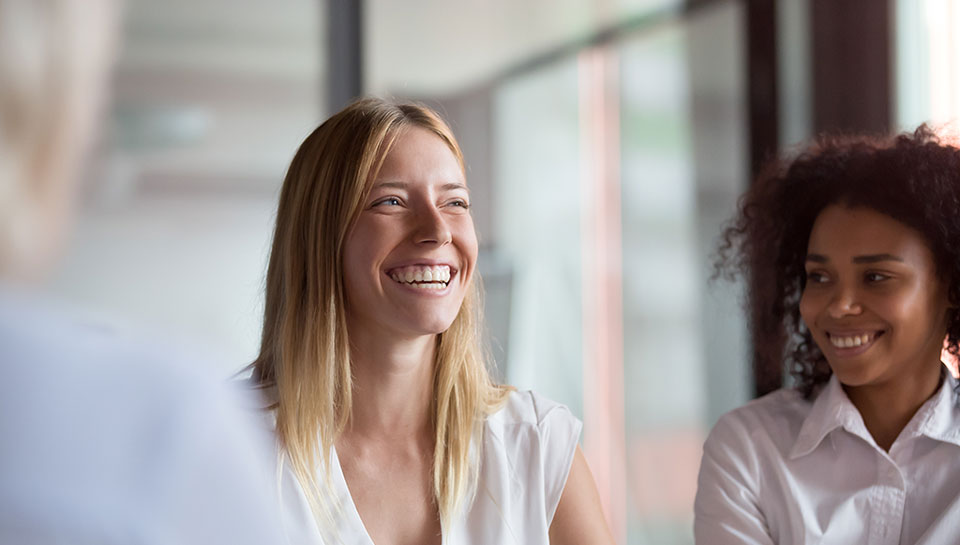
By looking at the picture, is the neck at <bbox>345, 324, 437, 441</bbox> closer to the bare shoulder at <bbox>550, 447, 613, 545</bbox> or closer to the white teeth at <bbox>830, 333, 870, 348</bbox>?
the bare shoulder at <bbox>550, 447, 613, 545</bbox>

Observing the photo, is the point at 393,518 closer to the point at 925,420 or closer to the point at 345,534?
the point at 345,534

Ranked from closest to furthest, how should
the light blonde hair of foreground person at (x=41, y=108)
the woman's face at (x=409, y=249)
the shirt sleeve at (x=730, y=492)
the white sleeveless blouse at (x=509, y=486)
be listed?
the light blonde hair of foreground person at (x=41, y=108) → the white sleeveless blouse at (x=509, y=486) → the woman's face at (x=409, y=249) → the shirt sleeve at (x=730, y=492)

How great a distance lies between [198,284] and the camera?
3350 millimetres

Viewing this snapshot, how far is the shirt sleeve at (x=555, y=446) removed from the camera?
1836 mm

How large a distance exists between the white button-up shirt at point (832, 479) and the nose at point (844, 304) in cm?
18

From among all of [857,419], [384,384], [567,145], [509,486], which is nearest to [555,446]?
[509,486]

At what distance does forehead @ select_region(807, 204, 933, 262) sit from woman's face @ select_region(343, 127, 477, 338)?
2.22ft

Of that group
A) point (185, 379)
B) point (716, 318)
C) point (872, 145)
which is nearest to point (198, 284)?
point (716, 318)

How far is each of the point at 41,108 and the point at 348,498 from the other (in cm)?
130

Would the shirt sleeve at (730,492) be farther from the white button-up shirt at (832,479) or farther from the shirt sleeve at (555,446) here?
the shirt sleeve at (555,446)

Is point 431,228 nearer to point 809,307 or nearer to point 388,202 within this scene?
point 388,202

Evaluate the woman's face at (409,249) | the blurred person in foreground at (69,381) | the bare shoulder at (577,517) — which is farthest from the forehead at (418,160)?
the blurred person in foreground at (69,381)

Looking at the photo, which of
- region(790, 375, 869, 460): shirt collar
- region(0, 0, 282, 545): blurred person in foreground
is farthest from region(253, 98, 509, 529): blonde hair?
region(0, 0, 282, 545): blurred person in foreground

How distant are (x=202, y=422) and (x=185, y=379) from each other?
0.02 m
